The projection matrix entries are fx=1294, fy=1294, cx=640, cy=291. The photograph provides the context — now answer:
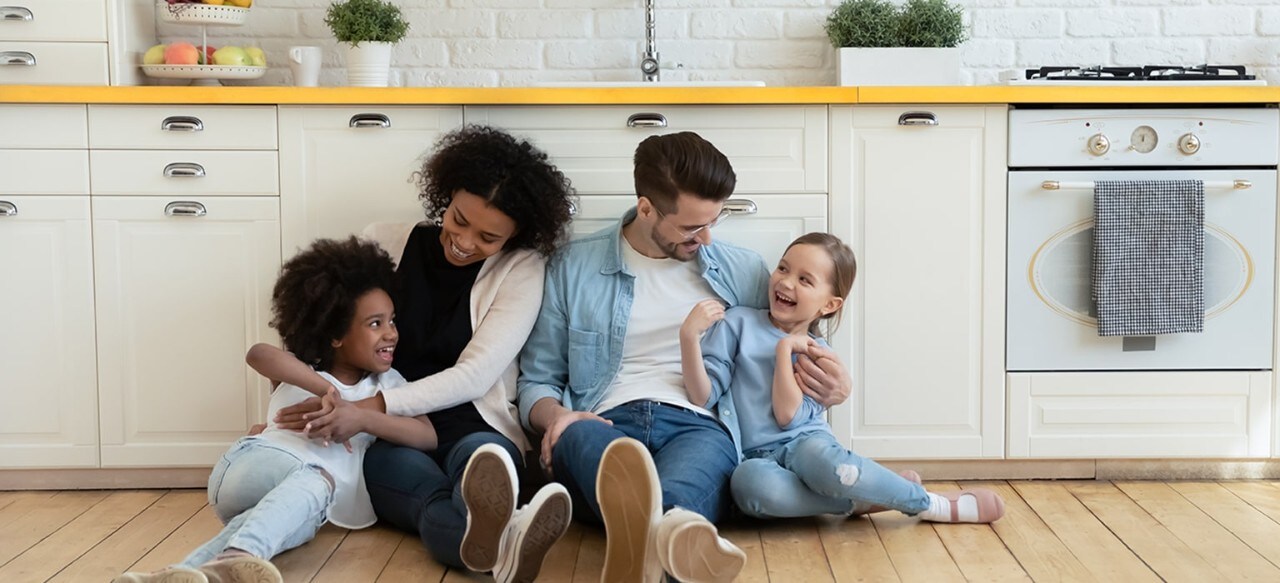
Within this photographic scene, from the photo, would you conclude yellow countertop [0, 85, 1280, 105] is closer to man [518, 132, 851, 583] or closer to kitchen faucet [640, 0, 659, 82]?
man [518, 132, 851, 583]

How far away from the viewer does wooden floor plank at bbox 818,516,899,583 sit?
212 centimetres

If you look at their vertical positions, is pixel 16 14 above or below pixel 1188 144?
above

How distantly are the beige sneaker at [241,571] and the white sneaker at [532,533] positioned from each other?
361 millimetres

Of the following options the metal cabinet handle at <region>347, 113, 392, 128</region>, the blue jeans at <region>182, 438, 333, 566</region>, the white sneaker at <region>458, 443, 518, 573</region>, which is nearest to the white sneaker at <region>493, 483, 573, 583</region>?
the white sneaker at <region>458, 443, 518, 573</region>

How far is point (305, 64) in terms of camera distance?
9.97ft

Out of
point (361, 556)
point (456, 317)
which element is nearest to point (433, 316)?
point (456, 317)

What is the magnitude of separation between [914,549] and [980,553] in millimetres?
111

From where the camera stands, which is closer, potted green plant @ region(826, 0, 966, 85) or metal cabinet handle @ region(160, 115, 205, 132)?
metal cabinet handle @ region(160, 115, 205, 132)

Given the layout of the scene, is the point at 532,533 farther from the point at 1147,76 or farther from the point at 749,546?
the point at 1147,76

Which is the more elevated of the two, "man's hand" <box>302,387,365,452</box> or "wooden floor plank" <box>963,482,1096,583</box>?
"man's hand" <box>302,387,365,452</box>

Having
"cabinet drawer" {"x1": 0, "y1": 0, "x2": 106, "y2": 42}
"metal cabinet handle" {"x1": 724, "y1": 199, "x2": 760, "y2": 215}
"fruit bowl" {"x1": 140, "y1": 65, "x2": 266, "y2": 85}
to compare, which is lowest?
"metal cabinet handle" {"x1": 724, "y1": 199, "x2": 760, "y2": 215}

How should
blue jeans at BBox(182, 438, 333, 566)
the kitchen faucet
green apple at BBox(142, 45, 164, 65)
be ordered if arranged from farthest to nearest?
the kitchen faucet < green apple at BBox(142, 45, 164, 65) < blue jeans at BBox(182, 438, 333, 566)

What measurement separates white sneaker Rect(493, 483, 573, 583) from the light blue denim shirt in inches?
19.5

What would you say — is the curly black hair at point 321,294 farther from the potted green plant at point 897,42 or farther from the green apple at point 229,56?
the potted green plant at point 897,42
